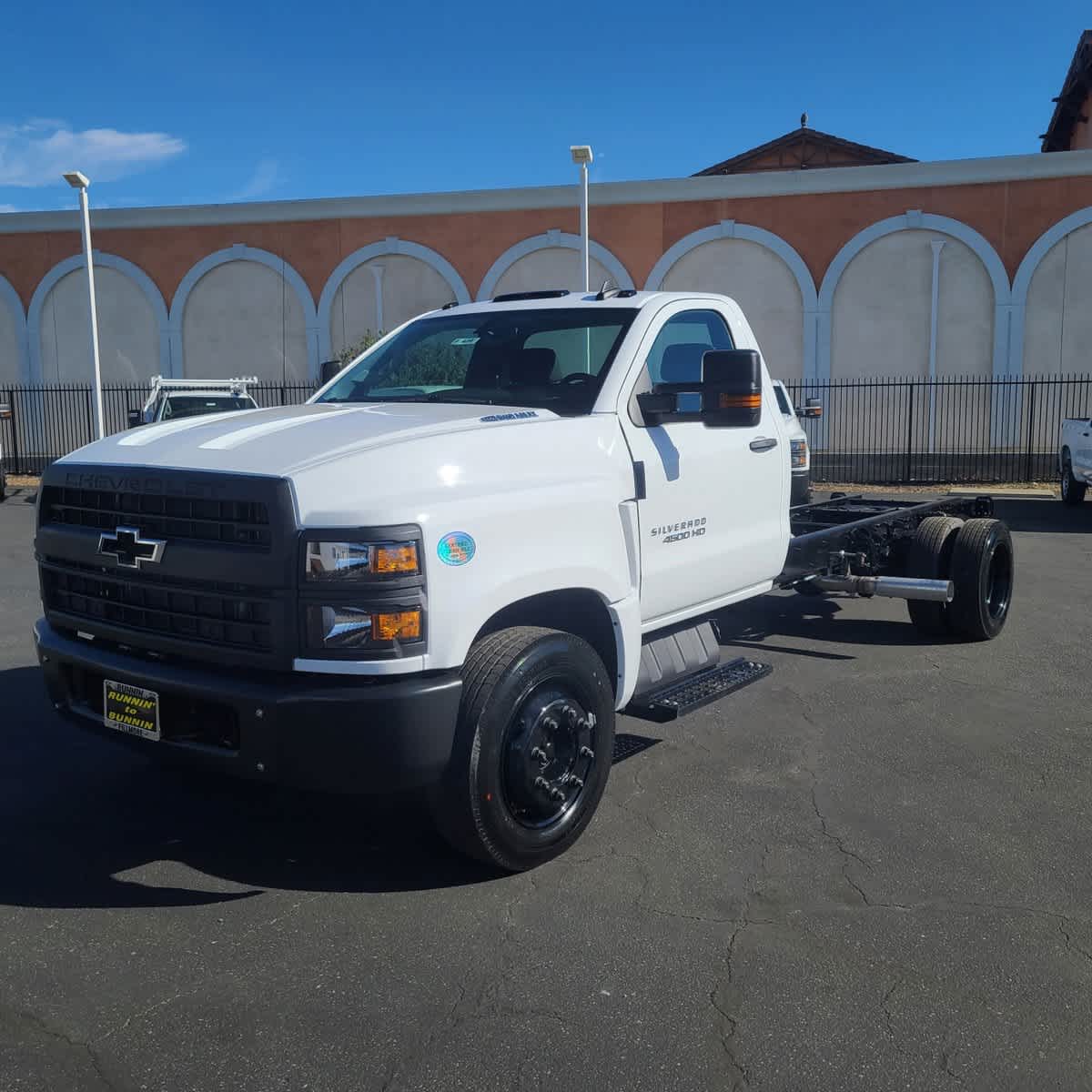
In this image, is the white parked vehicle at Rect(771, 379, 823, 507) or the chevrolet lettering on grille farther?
the white parked vehicle at Rect(771, 379, 823, 507)

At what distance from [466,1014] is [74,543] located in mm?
2253

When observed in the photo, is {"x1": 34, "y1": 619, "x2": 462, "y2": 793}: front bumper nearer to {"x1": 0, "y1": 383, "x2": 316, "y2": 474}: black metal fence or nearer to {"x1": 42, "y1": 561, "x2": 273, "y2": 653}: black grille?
{"x1": 42, "y1": 561, "x2": 273, "y2": 653}: black grille

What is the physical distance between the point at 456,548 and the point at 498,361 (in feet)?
5.82

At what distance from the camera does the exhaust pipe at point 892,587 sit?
7383mm

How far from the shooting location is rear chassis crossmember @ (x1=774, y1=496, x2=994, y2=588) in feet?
21.7

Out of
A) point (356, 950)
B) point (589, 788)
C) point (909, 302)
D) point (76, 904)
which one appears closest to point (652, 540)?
point (589, 788)

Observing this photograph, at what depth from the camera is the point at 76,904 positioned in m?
3.86

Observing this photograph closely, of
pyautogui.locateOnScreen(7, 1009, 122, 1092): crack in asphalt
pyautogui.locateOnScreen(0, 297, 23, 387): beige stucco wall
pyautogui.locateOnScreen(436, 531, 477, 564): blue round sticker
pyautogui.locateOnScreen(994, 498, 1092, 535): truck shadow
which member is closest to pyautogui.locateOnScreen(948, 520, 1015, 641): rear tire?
pyautogui.locateOnScreen(436, 531, 477, 564): blue round sticker

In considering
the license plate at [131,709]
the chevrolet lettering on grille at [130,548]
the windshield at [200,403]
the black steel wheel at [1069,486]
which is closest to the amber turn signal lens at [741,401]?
the chevrolet lettering on grille at [130,548]

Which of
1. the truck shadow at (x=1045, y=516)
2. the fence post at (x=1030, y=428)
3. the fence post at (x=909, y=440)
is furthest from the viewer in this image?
A: the fence post at (x=909, y=440)

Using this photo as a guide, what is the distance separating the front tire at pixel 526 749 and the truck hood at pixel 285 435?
81 cm

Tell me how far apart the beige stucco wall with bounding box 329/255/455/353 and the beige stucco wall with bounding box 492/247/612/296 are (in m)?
1.53

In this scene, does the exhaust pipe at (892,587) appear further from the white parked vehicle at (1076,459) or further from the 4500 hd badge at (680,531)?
the white parked vehicle at (1076,459)

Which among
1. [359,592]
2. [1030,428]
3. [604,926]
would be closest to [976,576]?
[604,926]
